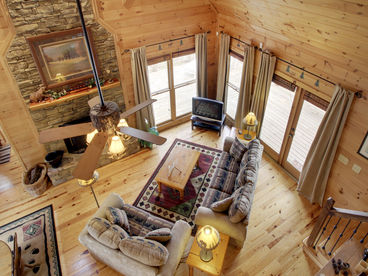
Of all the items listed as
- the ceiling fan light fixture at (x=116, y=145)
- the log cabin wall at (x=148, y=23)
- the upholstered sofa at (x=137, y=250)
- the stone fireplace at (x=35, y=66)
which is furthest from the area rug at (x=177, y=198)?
the ceiling fan light fixture at (x=116, y=145)

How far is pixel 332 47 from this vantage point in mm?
3834

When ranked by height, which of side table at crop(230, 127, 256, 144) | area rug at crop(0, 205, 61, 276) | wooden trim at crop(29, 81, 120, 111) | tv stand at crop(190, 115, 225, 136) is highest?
wooden trim at crop(29, 81, 120, 111)

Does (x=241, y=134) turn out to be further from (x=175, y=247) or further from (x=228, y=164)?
(x=175, y=247)

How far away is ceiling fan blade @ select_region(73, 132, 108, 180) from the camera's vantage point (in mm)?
2387

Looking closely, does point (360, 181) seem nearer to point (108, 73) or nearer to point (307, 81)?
point (307, 81)

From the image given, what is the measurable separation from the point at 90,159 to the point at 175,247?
200 centimetres

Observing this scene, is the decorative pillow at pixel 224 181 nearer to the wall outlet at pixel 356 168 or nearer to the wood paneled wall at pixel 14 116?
the wall outlet at pixel 356 168

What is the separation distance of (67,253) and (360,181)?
16.4 ft

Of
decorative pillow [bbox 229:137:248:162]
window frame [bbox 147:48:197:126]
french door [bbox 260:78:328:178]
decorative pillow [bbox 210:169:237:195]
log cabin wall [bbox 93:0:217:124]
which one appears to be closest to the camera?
french door [bbox 260:78:328:178]

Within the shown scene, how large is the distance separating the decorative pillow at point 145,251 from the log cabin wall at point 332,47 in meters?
3.20

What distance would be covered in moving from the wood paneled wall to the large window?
2.74m

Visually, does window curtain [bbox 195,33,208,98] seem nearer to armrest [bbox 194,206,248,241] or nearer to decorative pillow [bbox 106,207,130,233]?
armrest [bbox 194,206,248,241]

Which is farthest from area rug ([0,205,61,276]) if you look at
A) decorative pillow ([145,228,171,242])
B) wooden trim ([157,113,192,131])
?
wooden trim ([157,113,192,131])

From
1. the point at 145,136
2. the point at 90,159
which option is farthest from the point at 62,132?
the point at 145,136
